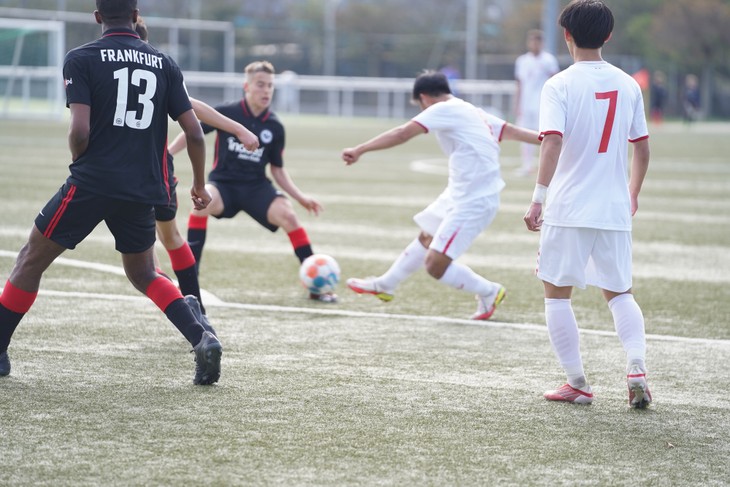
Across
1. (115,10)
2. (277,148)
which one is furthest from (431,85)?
(115,10)

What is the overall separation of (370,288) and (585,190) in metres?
2.70

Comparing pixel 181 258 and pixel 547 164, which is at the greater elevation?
pixel 547 164

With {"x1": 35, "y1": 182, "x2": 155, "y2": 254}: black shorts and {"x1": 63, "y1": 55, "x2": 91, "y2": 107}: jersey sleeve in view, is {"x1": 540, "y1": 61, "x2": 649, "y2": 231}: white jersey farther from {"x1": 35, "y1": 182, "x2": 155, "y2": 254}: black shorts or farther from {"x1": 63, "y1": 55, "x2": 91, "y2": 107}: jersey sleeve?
{"x1": 63, "y1": 55, "x2": 91, "y2": 107}: jersey sleeve

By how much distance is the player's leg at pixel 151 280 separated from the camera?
16.1 ft

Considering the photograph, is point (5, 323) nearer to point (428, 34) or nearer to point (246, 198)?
point (246, 198)

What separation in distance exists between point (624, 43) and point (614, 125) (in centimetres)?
5638

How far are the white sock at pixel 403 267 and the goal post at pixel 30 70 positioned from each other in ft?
87.9

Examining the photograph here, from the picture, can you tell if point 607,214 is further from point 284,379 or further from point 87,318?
point 87,318

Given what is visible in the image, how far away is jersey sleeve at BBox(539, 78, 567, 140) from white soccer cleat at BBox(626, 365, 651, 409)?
1129mm

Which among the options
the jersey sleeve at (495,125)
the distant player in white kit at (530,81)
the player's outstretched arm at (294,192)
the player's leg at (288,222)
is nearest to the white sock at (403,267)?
the player's outstretched arm at (294,192)

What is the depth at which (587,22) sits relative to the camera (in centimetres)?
477

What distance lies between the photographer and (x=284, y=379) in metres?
5.16

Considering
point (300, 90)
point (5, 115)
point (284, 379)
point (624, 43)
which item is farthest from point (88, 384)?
point (624, 43)

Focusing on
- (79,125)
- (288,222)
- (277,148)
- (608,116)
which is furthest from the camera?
(277,148)
